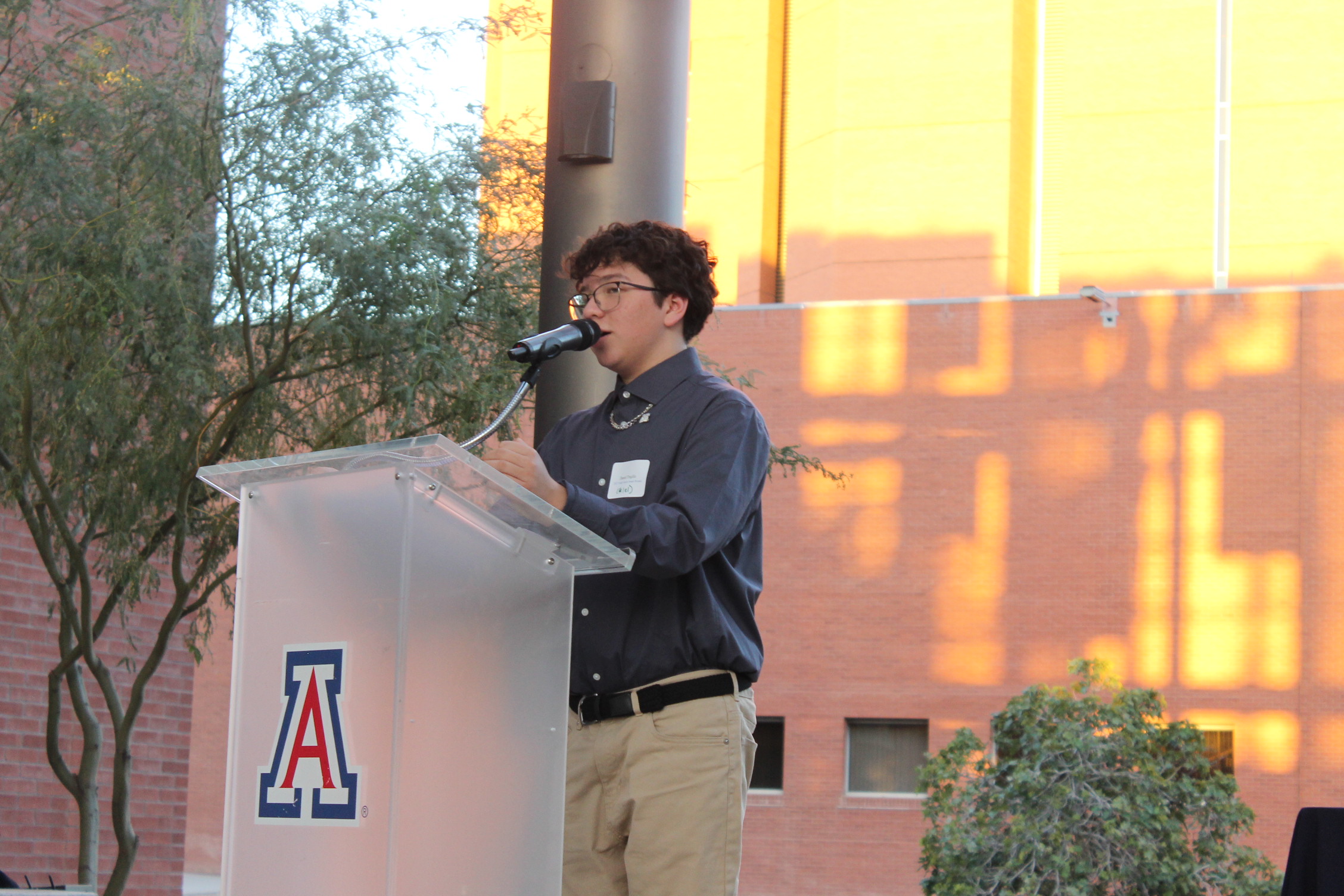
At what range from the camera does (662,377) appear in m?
2.83

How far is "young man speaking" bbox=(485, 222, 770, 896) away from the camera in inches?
97.8

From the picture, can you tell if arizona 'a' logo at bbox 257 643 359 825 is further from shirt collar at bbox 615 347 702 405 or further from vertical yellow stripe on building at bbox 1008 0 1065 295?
vertical yellow stripe on building at bbox 1008 0 1065 295

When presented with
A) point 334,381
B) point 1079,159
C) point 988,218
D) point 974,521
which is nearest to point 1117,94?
point 1079,159

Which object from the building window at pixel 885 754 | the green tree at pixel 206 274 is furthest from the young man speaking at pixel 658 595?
the building window at pixel 885 754

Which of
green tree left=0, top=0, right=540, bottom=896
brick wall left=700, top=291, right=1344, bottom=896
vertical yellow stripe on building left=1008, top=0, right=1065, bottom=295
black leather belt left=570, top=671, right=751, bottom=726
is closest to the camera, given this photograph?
black leather belt left=570, top=671, right=751, bottom=726

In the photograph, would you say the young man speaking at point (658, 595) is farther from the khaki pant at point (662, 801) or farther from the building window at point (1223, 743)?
the building window at point (1223, 743)

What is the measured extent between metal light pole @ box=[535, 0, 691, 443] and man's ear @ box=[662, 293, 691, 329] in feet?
1.04

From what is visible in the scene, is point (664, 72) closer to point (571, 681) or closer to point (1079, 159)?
point (571, 681)

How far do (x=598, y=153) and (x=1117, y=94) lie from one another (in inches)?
992

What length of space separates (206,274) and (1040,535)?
55.8 ft

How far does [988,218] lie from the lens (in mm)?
26453

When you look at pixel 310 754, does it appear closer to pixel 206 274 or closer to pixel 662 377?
pixel 662 377

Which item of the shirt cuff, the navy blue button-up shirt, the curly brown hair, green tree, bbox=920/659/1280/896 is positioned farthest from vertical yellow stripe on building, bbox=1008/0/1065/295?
the shirt cuff

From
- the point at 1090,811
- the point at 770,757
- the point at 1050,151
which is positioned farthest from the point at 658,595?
the point at 1050,151
